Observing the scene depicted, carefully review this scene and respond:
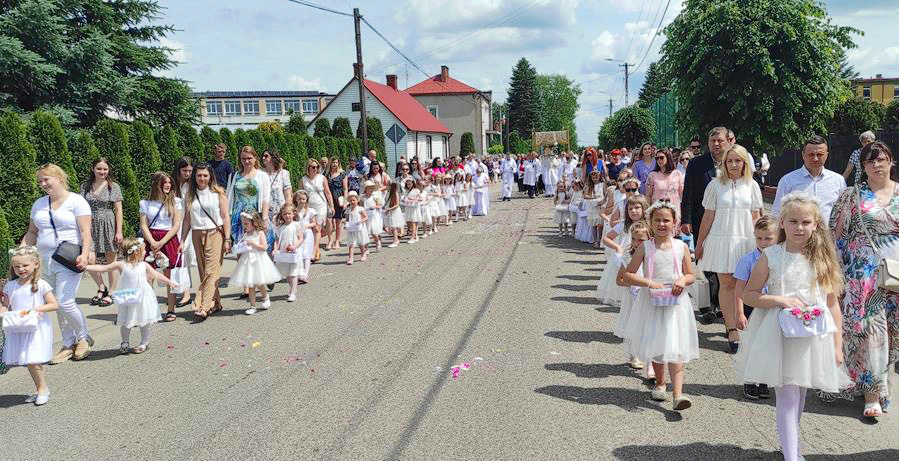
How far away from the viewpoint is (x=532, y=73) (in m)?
107

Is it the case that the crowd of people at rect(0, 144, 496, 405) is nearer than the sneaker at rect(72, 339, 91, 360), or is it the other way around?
the crowd of people at rect(0, 144, 496, 405)

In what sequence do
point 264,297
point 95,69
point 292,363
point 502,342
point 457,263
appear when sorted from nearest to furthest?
point 292,363, point 502,342, point 264,297, point 457,263, point 95,69

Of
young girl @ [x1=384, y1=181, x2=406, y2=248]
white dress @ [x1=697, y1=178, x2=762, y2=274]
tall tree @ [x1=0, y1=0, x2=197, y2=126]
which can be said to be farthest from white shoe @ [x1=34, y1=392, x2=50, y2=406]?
tall tree @ [x1=0, y1=0, x2=197, y2=126]

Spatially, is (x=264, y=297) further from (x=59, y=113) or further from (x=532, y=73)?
(x=532, y=73)

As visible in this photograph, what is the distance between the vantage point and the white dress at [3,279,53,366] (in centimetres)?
545

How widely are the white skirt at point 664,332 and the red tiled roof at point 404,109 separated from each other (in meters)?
48.5

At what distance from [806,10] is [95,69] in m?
16.8

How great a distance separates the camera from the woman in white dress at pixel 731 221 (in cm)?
630

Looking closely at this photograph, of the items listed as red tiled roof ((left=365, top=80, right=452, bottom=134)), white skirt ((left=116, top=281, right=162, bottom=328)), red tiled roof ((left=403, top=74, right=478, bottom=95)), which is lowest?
white skirt ((left=116, top=281, right=162, bottom=328))

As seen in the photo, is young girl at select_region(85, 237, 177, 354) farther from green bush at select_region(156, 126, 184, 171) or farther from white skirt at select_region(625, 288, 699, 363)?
green bush at select_region(156, 126, 184, 171)

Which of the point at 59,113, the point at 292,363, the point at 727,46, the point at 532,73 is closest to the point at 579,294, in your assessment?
the point at 292,363

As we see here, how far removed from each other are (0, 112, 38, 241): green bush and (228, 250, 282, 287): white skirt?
5591mm

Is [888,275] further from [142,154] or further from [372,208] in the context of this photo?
[142,154]

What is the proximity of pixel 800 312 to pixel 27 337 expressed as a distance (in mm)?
5507
